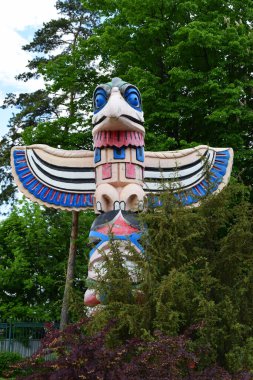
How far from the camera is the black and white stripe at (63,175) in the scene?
35.4 ft

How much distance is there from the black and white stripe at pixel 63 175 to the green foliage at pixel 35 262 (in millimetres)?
7838

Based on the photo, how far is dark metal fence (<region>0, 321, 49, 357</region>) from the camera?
1452 centimetres

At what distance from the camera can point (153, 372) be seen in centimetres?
525

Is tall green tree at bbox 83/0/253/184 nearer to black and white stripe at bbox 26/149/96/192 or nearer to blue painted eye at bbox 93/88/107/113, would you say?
black and white stripe at bbox 26/149/96/192

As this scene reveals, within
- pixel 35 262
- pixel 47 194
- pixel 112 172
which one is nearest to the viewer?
pixel 112 172

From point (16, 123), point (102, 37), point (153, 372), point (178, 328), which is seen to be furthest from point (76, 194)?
point (16, 123)

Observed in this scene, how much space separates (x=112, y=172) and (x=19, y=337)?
7015 mm

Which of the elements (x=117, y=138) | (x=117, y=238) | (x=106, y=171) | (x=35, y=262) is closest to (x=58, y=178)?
(x=106, y=171)

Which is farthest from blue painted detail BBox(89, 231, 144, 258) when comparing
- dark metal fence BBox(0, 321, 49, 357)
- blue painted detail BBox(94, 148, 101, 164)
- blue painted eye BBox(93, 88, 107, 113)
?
dark metal fence BBox(0, 321, 49, 357)

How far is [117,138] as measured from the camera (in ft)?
32.4

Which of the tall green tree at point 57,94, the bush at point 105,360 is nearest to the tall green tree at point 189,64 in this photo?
the tall green tree at point 57,94

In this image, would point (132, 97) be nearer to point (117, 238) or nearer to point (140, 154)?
point (140, 154)

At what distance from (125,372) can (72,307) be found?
2185mm

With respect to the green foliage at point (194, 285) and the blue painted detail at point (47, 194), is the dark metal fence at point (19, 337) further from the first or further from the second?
the green foliage at point (194, 285)
